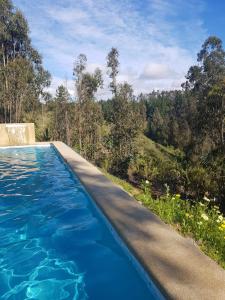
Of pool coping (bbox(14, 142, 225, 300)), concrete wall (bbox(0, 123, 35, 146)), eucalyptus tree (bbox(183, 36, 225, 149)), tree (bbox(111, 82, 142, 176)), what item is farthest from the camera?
eucalyptus tree (bbox(183, 36, 225, 149))

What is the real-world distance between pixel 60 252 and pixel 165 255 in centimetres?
143

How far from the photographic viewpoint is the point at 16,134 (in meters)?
15.6

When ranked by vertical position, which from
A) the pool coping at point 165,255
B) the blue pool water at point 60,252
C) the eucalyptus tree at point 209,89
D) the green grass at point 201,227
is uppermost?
the eucalyptus tree at point 209,89

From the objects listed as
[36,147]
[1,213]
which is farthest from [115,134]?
[1,213]

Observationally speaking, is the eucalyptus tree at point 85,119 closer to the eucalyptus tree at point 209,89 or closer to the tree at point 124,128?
the tree at point 124,128

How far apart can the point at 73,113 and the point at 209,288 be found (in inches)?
679

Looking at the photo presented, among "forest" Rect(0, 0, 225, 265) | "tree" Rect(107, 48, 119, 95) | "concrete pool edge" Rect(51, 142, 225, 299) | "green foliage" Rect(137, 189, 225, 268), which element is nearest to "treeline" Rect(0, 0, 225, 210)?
"forest" Rect(0, 0, 225, 265)

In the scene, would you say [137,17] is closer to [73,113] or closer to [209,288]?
[73,113]

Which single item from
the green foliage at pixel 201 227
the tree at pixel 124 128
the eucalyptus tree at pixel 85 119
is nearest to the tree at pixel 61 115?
the eucalyptus tree at pixel 85 119

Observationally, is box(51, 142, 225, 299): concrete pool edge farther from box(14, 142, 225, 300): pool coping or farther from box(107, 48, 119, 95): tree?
box(107, 48, 119, 95): tree

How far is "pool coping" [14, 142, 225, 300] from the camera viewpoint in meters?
2.22

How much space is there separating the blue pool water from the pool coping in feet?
0.56

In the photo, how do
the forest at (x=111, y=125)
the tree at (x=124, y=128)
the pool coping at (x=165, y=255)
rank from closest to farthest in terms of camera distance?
the pool coping at (x=165, y=255), the forest at (x=111, y=125), the tree at (x=124, y=128)

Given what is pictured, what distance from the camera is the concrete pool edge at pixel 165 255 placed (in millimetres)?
2227
